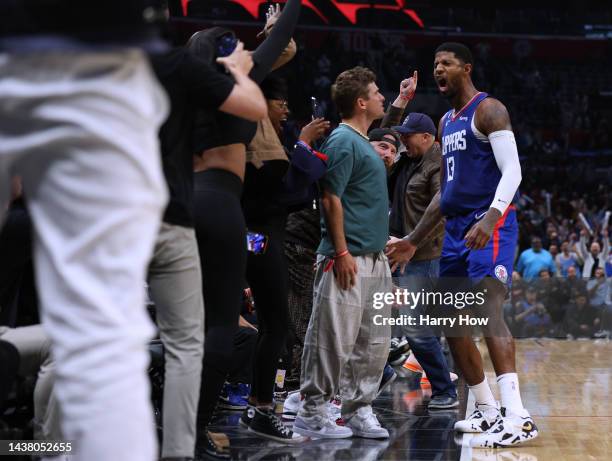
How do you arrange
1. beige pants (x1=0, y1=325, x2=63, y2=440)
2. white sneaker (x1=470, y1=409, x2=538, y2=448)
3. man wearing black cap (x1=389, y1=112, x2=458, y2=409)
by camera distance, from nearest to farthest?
beige pants (x1=0, y1=325, x2=63, y2=440) → white sneaker (x1=470, y1=409, x2=538, y2=448) → man wearing black cap (x1=389, y1=112, x2=458, y2=409)

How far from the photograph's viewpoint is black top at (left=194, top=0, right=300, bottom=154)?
331 centimetres

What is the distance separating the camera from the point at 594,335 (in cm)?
1198

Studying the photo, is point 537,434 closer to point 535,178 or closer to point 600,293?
point 600,293

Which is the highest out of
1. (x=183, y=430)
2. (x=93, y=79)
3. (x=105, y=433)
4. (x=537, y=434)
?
(x=93, y=79)

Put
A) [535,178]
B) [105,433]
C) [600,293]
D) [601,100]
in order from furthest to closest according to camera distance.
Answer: [601,100] < [535,178] < [600,293] < [105,433]

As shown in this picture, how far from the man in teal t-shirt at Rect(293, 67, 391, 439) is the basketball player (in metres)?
0.40

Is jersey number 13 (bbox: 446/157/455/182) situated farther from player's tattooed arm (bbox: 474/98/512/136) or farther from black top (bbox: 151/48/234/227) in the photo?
black top (bbox: 151/48/234/227)

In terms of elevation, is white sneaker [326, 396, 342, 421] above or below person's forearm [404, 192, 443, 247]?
below

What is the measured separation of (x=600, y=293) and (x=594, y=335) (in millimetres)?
558

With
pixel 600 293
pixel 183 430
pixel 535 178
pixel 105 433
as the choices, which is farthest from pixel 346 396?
pixel 535 178

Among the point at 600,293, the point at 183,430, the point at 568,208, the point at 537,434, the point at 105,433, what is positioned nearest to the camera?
the point at 105,433

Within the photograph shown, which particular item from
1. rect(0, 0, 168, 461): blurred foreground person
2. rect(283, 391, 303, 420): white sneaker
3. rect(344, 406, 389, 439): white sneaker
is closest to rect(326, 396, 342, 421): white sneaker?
rect(344, 406, 389, 439): white sneaker

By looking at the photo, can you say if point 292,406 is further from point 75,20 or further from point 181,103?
point 75,20

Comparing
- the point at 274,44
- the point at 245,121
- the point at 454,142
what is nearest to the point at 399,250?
the point at 454,142
